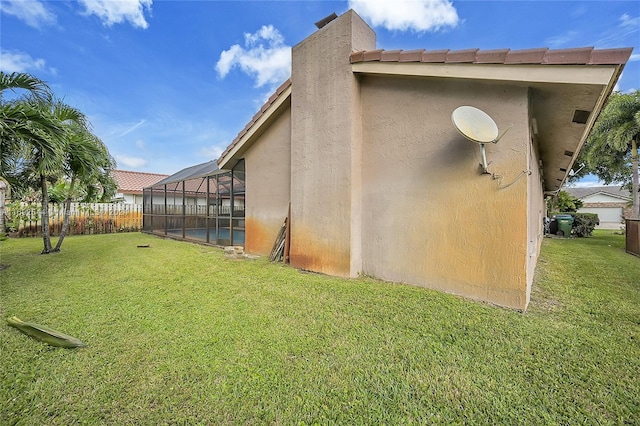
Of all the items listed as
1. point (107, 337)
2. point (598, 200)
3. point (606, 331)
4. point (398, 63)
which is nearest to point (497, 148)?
point (398, 63)

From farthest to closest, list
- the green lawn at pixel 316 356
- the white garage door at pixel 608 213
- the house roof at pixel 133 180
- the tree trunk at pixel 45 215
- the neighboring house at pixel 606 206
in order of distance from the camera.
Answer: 1. the white garage door at pixel 608 213
2. the neighboring house at pixel 606 206
3. the house roof at pixel 133 180
4. the tree trunk at pixel 45 215
5. the green lawn at pixel 316 356

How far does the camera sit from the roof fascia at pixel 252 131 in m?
7.20

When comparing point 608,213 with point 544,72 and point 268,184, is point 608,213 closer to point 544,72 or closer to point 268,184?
point 544,72

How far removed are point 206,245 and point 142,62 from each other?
8.96 metres

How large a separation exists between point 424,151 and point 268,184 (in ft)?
16.0

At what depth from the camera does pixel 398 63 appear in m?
4.93

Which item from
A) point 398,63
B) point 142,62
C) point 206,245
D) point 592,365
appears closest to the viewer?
point 592,365

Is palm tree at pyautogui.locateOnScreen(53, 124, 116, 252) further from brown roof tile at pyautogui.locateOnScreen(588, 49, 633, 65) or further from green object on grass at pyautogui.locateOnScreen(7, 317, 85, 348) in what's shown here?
brown roof tile at pyautogui.locateOnScreen(588, 49, 633, 65)

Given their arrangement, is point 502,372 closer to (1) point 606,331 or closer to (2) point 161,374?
(1) point 606,331

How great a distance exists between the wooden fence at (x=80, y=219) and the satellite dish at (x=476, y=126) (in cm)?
1945

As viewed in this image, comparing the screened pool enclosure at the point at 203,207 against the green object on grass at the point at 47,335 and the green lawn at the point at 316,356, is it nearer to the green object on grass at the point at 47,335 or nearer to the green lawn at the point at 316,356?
the green lawn at the point at 316,356

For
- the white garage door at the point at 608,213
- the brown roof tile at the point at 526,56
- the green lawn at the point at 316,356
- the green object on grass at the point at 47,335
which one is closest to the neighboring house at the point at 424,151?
the brown roof tile at the point at 526,56

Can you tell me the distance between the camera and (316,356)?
2.79 metres

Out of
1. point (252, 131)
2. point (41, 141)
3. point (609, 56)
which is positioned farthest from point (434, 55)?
point (41, 141)
